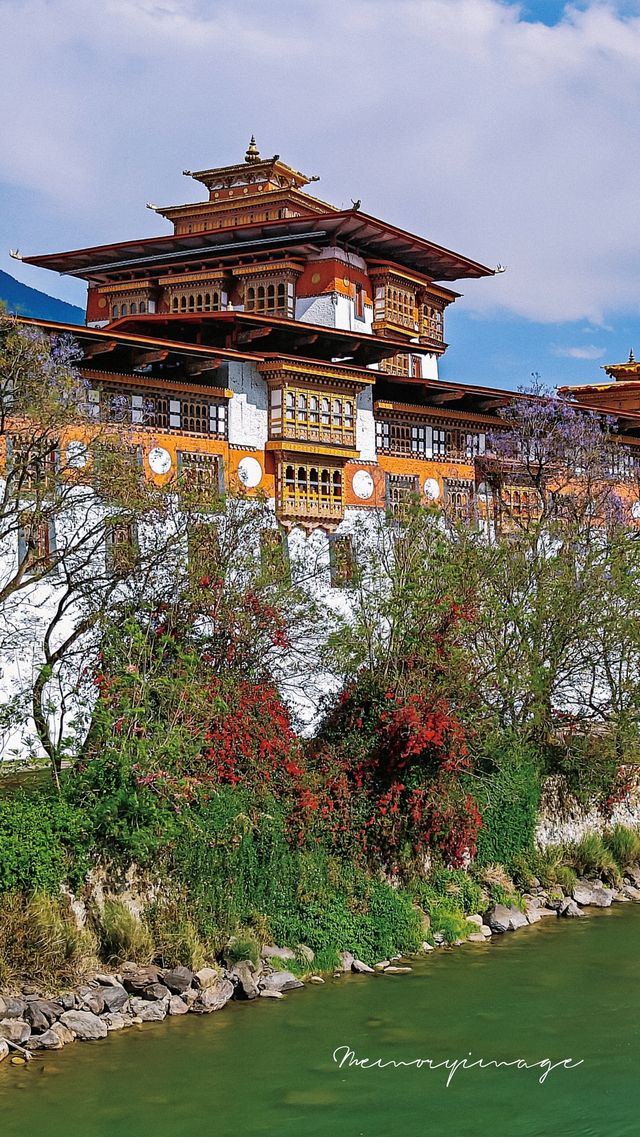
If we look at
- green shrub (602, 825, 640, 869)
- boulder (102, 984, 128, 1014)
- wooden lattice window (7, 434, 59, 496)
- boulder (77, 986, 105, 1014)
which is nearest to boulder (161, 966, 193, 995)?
boulder (102, 984, 128, 1014)

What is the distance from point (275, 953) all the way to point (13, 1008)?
11.8 ft

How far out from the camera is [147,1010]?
13.3 meters

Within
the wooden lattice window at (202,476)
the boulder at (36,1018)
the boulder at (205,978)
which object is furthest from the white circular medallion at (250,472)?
the boulder at (36,1018)

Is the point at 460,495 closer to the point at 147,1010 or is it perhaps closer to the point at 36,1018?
the point at 147,1010

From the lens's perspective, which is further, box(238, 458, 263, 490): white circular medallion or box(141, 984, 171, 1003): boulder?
box(238, 458, 263, 490): white circular medallion

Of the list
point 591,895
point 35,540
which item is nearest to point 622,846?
point 591,895

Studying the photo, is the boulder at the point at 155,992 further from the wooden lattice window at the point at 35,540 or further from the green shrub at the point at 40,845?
the wooden lattice window at the point at 35,540

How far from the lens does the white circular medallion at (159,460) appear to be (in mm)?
22484

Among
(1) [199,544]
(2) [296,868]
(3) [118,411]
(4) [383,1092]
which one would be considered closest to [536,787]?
(2) [296,868]

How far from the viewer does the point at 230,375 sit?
2456 cm

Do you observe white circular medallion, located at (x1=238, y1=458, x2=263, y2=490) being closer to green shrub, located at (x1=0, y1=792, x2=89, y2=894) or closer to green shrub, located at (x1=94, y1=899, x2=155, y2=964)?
green shrub, located at (x1=0, y1=792, x2=89, y2=894)

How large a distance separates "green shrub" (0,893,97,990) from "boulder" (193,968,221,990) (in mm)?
1207

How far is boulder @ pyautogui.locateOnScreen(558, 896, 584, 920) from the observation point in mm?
18047

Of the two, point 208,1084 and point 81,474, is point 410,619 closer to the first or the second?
point 81,474
